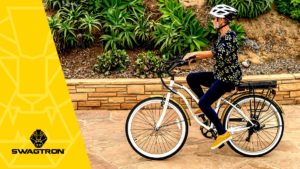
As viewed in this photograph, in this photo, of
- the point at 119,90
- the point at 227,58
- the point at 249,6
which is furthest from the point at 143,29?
the point at 227,58

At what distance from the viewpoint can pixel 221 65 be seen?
7262 mm

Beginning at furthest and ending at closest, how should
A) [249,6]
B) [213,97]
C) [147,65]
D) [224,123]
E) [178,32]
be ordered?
[249,6] → [178,32] → [147,65] → [224,123] → [213,97]

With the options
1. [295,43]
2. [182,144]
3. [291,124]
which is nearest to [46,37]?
[182,144]

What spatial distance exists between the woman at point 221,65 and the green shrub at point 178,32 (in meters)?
2.81

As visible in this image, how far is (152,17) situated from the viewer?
11.1 meters

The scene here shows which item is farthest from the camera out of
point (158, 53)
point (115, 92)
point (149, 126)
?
point (158, 53)

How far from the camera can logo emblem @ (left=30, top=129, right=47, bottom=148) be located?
7035 millimetres

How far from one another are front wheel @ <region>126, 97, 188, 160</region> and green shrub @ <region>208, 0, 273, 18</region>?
3.26 metres

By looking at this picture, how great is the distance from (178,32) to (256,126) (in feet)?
10.5

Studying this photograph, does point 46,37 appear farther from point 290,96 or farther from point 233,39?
point 290,96

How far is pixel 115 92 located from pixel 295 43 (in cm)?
341

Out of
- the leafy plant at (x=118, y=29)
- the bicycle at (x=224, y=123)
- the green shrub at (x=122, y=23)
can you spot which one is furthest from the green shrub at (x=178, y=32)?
the bicycle at (x=224, y=123)

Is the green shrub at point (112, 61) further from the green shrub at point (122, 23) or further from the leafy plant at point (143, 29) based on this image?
the leafy plant at point (143, 29)

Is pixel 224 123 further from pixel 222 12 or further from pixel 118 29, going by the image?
pixel 118 29
